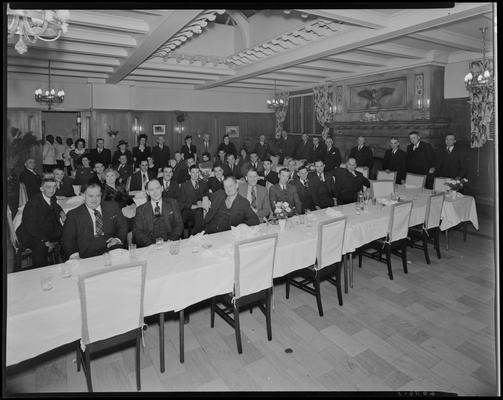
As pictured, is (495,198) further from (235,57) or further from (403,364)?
(235,57)

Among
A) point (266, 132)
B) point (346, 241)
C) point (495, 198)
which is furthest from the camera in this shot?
point (266, 132)

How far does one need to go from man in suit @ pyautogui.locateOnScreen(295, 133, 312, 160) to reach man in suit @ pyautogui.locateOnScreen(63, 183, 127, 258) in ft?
32.0

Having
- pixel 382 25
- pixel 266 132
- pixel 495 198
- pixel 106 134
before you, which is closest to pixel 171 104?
pixel 106 134

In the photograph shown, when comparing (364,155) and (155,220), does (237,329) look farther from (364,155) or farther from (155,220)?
(364,155)

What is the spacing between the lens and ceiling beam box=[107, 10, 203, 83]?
5062 millimetres

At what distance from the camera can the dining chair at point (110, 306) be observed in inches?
106

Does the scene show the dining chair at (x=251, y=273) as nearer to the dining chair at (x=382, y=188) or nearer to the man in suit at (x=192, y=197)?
the man in suit at (x=192, y=197)

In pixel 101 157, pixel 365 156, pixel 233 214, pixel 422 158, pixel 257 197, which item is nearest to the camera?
pixel 233 214

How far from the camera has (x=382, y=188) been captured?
→ 7.37 metres

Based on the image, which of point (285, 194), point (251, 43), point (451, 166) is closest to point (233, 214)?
point (285, 194)

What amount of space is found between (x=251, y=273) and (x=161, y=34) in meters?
4.50

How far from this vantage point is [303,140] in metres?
13.6

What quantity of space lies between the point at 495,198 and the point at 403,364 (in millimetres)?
1849

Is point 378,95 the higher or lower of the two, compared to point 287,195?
higher
